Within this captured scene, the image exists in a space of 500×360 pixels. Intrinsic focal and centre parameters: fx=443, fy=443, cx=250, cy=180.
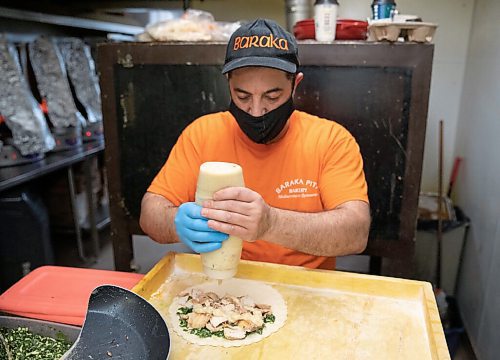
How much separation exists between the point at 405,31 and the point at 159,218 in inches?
50.6

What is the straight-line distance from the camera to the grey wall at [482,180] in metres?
2.20

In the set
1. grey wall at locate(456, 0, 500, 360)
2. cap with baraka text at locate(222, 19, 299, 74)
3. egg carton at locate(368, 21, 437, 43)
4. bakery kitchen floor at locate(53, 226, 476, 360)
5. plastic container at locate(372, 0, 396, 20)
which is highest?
plastic container at locate(372, 0, 396, 20)

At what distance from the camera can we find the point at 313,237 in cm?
126

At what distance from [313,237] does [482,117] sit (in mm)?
1753

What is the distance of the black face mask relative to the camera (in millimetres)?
1426

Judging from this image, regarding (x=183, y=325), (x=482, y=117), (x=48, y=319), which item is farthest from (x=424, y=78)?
(x=48, y=319)

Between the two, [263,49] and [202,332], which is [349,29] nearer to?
[263,49]

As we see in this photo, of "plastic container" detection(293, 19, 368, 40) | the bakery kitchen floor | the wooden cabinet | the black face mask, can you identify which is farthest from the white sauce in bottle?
the bakery kitchen floor

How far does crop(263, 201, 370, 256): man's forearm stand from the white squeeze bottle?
3.00ft

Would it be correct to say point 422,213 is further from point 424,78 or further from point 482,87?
point 424,78

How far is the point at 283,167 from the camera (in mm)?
1536

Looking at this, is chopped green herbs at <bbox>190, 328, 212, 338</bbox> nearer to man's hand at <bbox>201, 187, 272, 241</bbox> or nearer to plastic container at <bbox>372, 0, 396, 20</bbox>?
man's hand at <bbox>201, 187, 272, 241</bbox>

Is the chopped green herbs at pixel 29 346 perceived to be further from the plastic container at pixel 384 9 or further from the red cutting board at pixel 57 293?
the plastic container at pixel 384 9

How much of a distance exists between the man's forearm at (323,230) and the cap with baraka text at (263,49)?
449 mm
